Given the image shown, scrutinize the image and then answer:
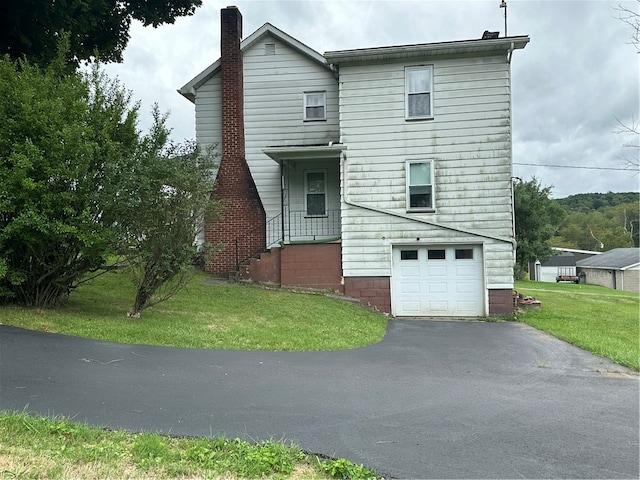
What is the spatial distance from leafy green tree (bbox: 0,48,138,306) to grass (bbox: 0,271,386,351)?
835mm

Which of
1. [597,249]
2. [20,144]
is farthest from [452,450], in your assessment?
[597,249]

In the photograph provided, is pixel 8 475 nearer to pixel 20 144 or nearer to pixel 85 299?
pixel 20 144

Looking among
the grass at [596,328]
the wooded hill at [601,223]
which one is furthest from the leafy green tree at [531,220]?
the wooded hill at [601,223]

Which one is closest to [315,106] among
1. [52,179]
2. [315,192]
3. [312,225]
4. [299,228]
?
[315,192]

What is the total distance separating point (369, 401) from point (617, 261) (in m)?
57.8

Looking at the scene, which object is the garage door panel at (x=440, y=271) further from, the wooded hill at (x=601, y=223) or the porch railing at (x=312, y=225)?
the wooded hill at (x=601, y=223)

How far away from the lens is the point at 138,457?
3.37 m

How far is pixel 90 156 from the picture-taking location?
8273mm

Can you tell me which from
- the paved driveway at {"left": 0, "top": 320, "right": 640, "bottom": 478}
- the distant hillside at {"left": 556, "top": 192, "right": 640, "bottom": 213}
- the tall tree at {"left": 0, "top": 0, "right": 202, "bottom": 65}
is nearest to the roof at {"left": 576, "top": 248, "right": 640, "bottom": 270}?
the distant hillside at {"left": 556, "top": 192, "right": 640, "bottom": 213}

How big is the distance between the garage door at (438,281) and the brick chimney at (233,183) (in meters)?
5.21

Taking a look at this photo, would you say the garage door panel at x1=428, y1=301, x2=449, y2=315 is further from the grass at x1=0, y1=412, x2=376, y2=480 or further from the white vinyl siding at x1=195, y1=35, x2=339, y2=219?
the grass at x1=0, y1=412, x2=376, y2=480

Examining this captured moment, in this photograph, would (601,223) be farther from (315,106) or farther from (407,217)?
(407,217)

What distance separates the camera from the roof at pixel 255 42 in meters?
15.8

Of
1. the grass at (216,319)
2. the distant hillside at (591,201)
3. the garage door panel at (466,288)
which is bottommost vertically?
the grass at (216,319)
